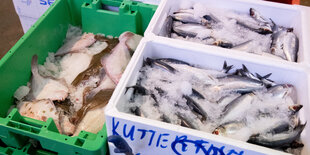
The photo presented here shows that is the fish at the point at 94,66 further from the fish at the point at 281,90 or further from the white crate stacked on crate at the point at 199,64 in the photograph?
the fish at the point at 281,90

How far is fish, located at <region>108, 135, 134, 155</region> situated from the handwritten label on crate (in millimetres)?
46

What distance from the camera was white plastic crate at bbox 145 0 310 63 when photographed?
5.73ft

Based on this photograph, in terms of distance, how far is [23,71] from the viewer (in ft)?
6.31

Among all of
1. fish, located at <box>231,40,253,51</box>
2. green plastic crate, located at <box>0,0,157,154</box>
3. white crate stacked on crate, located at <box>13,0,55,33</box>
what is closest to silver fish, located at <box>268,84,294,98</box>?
fish, located at <box>231,40,253,51</box>

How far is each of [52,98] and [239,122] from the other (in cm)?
122

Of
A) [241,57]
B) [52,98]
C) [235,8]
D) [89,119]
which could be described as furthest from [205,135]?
[235,8]

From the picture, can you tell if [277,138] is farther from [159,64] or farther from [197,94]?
[159,64]

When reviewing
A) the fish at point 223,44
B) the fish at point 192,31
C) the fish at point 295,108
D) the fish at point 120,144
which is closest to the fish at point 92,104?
the fish at point 120,144

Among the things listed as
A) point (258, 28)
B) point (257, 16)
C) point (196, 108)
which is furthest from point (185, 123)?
point (257, 16)

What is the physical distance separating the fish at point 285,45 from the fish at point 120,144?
117 centimetres

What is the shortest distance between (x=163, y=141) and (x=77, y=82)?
94 cm

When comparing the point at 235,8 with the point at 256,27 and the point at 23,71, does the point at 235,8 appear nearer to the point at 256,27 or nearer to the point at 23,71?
the point at 256,27

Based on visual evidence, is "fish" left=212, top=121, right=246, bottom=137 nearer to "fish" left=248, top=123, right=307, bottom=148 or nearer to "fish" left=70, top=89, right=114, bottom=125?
"fish" left=248, top=123, right=307, bottom=148

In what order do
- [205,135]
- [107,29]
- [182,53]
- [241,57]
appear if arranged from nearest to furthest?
[205,135] → [241,57] → [182,53] → [107,29]
